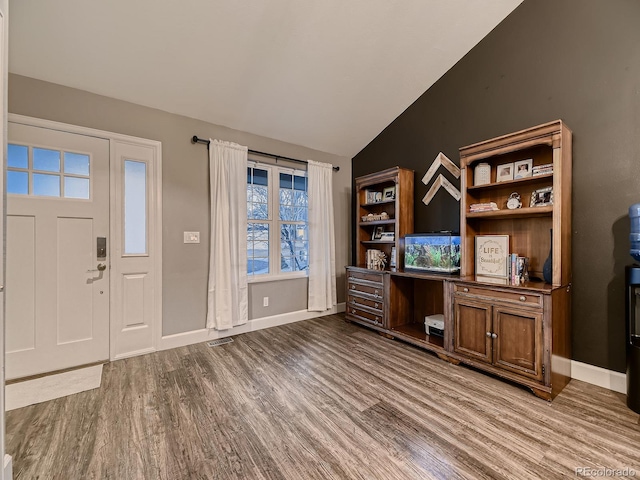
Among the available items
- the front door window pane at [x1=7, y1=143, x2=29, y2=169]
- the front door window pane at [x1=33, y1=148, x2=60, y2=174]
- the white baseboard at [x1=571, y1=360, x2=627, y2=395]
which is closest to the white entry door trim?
the front door window pane at [x1=33, y1=148, x2=60, y2=174]

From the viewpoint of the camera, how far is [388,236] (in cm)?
368

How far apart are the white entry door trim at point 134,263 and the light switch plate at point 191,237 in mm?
257

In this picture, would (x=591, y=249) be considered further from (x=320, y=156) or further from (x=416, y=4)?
Result: (x=320, y=156)

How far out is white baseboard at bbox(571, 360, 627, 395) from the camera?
210 cm

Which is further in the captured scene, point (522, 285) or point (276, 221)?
point (276, 221)

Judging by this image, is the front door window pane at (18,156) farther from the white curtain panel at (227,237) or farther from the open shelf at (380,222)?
the open shelf at (380,222)

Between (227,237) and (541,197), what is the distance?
10.1 feet

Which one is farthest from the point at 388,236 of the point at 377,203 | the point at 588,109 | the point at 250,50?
the point at 250,50

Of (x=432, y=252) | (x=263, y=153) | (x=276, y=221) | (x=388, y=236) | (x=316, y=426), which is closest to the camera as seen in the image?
(x=316, y=426)

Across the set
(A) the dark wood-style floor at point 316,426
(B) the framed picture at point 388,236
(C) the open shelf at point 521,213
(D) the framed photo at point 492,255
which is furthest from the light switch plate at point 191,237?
(D) the framed photo at point 492,255

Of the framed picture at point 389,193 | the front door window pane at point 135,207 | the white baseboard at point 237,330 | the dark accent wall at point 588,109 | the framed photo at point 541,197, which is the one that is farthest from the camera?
the framed picture at point 389,193

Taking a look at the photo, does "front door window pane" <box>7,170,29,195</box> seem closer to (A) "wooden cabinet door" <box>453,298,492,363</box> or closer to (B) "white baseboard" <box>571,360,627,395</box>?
(A) "wooden cabinet door" <box>453,298,492,363</box>

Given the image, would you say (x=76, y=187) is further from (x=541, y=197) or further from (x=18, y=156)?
(x=541, y=197)

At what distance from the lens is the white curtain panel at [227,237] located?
10.4 feet
